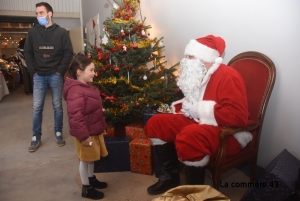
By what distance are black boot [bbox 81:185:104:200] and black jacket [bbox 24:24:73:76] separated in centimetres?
141

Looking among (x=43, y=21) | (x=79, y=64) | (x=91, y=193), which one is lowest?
(x=91, y=193)

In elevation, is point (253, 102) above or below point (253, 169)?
above

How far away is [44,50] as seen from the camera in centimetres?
271

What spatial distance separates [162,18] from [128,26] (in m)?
0.71

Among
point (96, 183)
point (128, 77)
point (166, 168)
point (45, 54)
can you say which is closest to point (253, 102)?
point (166, 168)


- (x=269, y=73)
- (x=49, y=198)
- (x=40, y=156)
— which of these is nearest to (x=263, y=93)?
(x=269, y=73)

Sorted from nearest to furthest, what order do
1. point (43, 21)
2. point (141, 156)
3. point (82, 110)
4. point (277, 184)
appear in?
point (277, 184), point (82, 110), point (141, 156), point (43, 21)

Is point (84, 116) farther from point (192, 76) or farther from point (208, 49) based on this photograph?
point (208, 49)

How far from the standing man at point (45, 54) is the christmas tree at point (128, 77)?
434mm

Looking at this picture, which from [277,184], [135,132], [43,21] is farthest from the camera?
[43,21]

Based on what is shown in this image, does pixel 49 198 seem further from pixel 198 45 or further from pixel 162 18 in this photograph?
pixel 162 18

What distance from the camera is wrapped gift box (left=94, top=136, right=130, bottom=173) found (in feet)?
7.24

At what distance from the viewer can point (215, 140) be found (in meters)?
1.58

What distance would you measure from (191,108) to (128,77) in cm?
88
